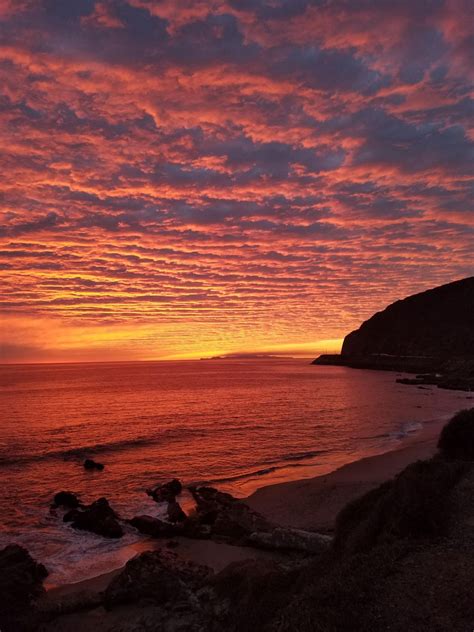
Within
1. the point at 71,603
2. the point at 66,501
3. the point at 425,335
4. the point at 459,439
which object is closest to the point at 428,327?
the point at 425,335

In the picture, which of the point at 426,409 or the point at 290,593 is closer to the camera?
the point at 290,593

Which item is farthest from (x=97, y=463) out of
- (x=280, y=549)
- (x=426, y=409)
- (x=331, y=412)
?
(x=426, y=409)

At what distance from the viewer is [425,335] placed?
6240 inches

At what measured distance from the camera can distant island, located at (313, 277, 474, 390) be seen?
5290 inches

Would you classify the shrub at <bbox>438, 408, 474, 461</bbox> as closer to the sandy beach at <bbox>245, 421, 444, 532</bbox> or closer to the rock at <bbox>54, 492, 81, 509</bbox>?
the sandy beach at <bbox>245, 421, 444, 532</bbox>

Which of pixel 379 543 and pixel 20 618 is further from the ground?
pixel 379 543

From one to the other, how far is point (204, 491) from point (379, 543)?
13553 millimetres

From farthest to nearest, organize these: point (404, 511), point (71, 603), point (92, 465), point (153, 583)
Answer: point (92, 465) < point (71, 603) < point (153, 583) < point (404, 511)

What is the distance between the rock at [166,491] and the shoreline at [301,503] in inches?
141

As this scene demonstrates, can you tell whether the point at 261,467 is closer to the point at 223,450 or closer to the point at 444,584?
the point at 223,450

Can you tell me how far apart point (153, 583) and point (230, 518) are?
227 inches

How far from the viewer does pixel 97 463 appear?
97.8 ft

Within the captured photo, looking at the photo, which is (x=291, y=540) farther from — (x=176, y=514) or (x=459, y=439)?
(x=459, y=439)

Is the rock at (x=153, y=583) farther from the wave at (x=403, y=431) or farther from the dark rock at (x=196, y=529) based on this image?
the wave at (x=403, y=431)
